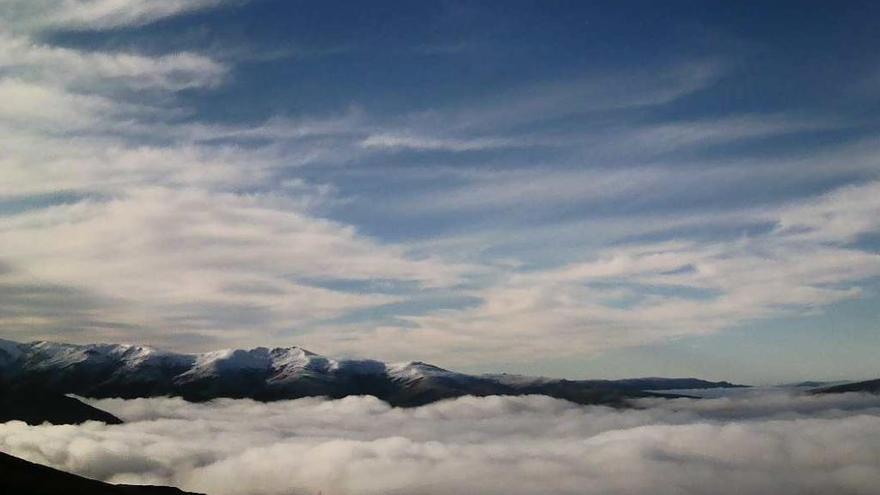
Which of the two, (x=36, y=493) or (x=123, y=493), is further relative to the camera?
(x=123, y=493)

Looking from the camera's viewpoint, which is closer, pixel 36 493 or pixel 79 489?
pixel 36 493

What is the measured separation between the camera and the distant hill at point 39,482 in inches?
7023

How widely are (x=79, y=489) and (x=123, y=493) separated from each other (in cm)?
1161

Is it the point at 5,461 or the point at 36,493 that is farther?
the point at 5,461

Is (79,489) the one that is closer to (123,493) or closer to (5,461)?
(123,493)

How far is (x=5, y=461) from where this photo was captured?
194m

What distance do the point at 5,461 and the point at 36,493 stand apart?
25.7 m

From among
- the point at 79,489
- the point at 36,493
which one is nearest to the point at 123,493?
the point at 79,489

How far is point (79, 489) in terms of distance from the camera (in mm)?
188500

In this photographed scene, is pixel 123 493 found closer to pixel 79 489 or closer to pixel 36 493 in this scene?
pixel 79 489

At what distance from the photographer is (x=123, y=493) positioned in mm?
194250

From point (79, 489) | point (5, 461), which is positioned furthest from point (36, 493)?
point (5, 461)

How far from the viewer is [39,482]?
185 m

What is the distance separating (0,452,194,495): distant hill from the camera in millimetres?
178375
